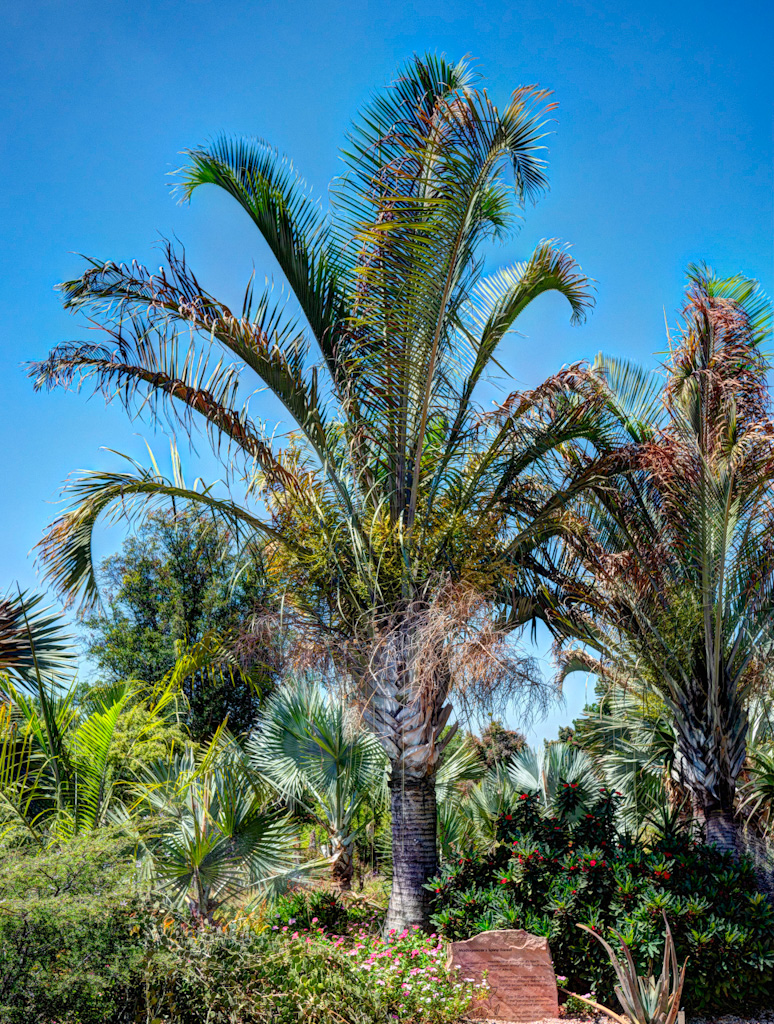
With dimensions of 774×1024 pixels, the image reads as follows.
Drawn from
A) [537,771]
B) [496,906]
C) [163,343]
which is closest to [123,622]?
[537,771]

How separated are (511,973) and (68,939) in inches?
135

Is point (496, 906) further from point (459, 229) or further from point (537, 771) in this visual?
point (459, 229)

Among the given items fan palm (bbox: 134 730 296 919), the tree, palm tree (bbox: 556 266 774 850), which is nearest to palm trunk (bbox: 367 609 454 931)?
fan palm (bbox: 134 730 296 919)

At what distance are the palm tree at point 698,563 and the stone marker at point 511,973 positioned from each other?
2.55 metres

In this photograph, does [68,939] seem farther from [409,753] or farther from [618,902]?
[618,902]

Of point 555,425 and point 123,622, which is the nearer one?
point 555,425

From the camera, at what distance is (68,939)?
178 inches

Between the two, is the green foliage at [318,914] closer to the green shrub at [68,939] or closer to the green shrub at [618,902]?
the green shrub at [618,902]

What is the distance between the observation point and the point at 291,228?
782cm

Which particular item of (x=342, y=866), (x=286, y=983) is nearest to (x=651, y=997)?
(x=286, y=983)

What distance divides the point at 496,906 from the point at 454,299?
5587 millimetres

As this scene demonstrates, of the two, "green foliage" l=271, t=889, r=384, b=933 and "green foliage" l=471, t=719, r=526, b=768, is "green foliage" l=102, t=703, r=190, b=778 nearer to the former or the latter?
"green foliage" l=271, t=889, r=384, b=933

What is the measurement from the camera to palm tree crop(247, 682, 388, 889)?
32.3ft

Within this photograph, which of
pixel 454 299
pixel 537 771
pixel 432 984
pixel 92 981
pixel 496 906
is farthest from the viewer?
pixel 537 771
